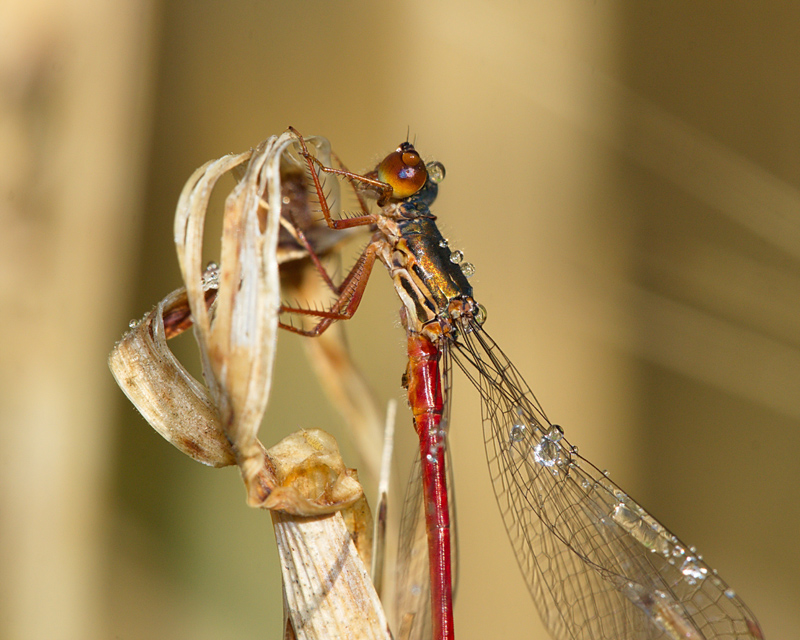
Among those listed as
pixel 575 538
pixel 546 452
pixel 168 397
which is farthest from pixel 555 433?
pixel 168 397

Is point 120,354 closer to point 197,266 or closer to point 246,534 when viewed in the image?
point 197,266

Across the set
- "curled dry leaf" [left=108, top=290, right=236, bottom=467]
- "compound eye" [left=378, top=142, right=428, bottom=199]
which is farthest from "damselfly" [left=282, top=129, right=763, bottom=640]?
"curled dry leaf" [left=108, top=290, right=236, bottom=467]

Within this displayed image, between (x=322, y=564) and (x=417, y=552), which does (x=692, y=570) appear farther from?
(x=322, y=564)

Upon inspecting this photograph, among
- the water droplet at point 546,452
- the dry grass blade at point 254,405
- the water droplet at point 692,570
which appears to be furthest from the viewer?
the water droplet at point 546,452

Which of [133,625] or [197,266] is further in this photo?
[133,625]

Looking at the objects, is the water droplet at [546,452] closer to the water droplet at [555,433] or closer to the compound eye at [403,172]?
the water droplet at [555,433]

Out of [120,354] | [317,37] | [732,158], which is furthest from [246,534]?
[732,158]

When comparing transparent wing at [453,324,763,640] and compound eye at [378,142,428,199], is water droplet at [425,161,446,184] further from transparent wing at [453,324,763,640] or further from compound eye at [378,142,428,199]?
transparent wing at [453,324,763,640]

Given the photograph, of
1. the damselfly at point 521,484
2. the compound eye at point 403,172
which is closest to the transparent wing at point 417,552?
the damselfly at point 521,484
